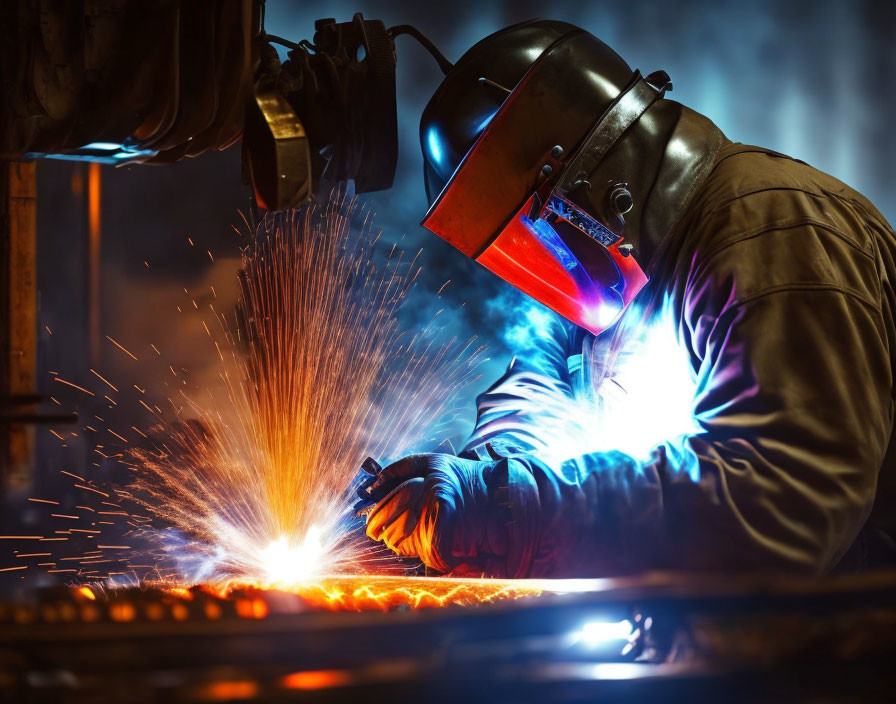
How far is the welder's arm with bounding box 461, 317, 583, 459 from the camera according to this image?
2297 mm

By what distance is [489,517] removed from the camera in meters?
1.66

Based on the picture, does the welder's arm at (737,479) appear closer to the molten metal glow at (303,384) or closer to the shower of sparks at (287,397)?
the shower of sparks at (287,397)

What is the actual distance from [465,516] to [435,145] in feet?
3.27

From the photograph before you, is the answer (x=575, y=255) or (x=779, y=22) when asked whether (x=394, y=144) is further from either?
(x=779, y=22)

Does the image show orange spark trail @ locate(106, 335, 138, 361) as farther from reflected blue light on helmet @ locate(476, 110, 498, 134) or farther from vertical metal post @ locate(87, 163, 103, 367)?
reflected blue light on helmet @ locate(476, 110, 498, 134)

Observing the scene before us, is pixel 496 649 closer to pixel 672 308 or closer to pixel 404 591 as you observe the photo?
pixel 404 591

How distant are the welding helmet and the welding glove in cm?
56

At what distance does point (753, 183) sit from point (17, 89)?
1516 mm

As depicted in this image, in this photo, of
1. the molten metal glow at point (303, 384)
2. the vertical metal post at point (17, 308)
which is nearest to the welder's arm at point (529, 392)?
the molten metal glow at point (303, 384)

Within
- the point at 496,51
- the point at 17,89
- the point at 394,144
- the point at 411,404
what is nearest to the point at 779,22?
the point at 496,51

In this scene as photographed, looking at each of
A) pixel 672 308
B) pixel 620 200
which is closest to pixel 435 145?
pixel 620 200

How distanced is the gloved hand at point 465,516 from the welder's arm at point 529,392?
1.23 feet

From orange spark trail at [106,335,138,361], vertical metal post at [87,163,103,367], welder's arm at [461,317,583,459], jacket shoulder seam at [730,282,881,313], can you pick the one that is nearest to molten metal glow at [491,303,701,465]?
welder's arm at [461,317,583,459]

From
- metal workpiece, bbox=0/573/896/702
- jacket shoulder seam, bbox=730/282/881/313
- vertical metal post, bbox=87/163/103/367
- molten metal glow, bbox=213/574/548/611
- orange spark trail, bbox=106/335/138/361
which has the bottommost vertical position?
metal workpiece, bbox=0/573/896/702
